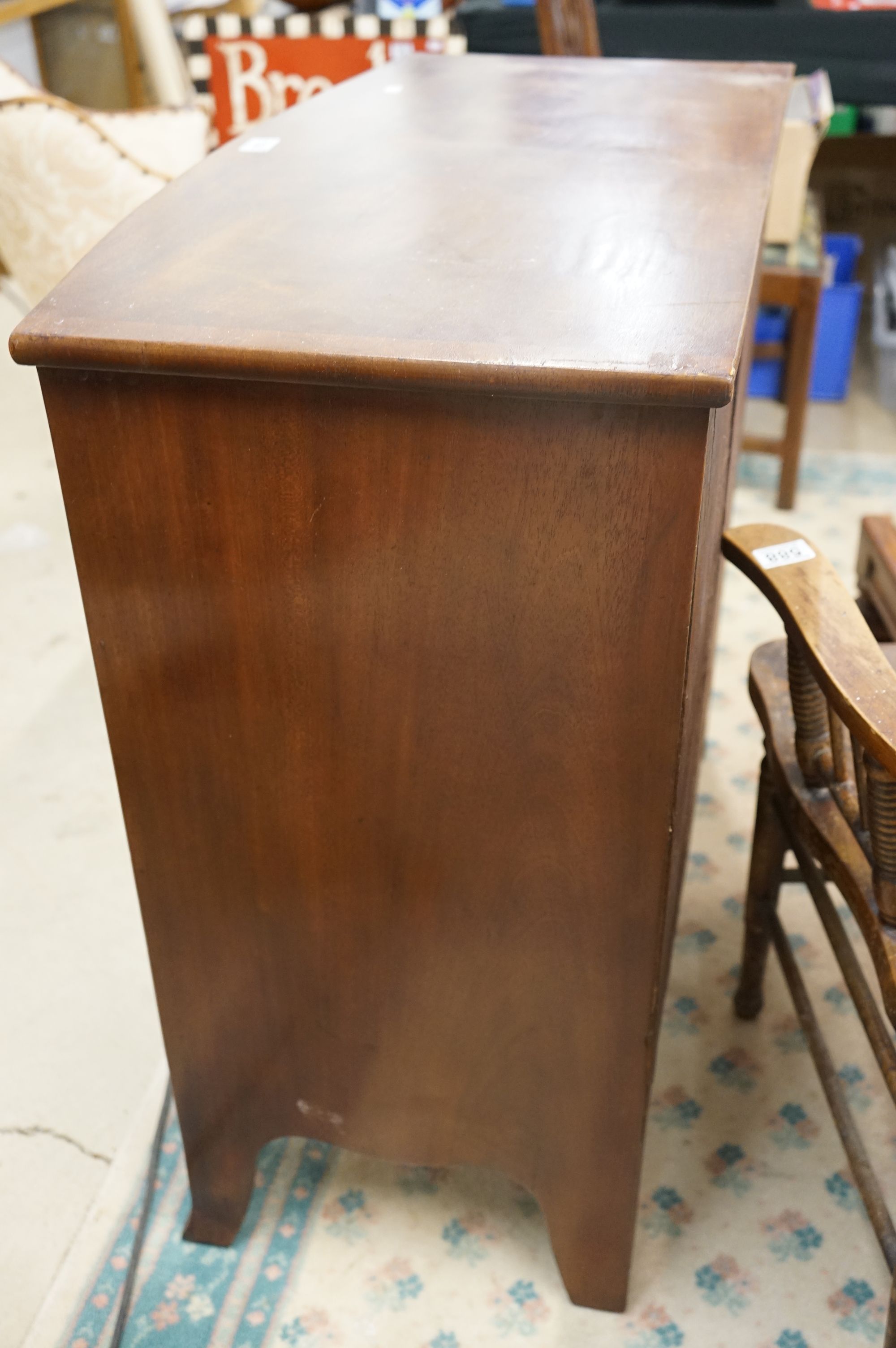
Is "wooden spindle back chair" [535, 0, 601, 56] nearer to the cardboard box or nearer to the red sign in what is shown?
the cardboard box

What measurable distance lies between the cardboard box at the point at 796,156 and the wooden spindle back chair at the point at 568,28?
1.34ft

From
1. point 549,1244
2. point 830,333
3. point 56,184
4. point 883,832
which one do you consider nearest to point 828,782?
point 883,832

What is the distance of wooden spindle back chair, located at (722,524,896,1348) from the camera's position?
93cm

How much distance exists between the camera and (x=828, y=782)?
1.15 meters

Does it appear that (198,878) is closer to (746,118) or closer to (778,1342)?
(778,1342)

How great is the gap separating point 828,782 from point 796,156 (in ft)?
5.58

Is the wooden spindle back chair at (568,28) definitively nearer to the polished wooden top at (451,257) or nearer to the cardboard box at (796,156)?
the cardboard box at (796,156)

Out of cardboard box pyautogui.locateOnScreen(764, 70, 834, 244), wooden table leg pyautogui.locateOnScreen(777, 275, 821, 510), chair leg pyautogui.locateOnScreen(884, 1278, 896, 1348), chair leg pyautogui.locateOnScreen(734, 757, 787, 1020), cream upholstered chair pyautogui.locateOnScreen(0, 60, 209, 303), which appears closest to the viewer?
chair leg pyautogui.locateOnScreen(884, 1278, 896, 1348)

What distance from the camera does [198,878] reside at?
1.06 metres

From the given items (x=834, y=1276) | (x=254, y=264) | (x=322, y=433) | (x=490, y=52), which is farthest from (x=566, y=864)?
(x=490, y=52)

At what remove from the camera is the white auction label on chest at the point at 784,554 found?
1.07 meters

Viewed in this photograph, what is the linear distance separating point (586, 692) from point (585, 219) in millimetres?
422

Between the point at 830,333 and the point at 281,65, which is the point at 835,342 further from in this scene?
the point at 281,65

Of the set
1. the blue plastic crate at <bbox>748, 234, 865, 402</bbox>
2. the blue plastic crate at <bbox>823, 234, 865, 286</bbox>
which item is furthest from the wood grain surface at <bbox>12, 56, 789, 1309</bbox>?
the blue plastic crate at <bbox>823, 234, 865, 286</bbox>
